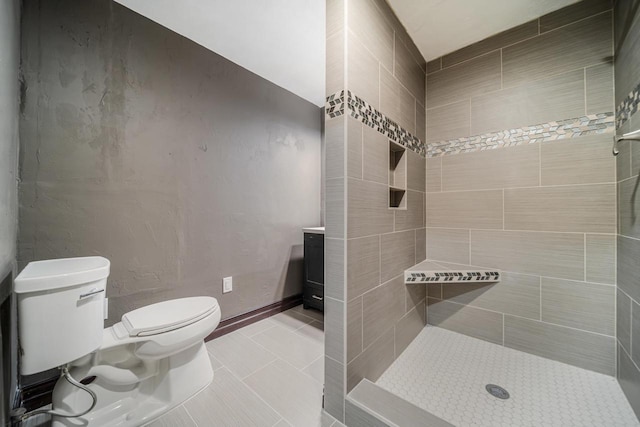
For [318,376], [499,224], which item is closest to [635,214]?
[499,224]

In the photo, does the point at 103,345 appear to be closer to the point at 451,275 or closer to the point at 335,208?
the point at 335,208

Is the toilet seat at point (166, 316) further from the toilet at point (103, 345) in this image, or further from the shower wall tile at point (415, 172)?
the shower wall tile at point (415, 172)

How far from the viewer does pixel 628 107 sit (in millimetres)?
1144

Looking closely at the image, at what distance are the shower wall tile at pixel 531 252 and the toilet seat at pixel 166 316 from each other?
6.00ft

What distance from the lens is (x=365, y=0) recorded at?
119cm

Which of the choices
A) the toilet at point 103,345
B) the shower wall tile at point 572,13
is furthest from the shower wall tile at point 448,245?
the toilet at point 103,345

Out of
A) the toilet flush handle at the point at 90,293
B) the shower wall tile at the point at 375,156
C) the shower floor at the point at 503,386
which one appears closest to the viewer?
the toilet flush handle at the point at 90,293

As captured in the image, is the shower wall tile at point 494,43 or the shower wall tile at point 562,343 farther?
the shower wall tile at point 494,43

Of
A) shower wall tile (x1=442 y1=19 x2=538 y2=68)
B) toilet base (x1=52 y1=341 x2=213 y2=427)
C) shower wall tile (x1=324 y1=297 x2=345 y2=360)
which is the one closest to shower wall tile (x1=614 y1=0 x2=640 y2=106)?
shower wall tile (x1=442 y1=19 x2=538 y2=68)

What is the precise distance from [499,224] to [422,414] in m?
1.28

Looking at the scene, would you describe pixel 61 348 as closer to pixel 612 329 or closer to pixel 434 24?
pixel 434 24

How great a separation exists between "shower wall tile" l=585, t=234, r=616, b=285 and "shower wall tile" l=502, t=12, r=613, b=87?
100cm

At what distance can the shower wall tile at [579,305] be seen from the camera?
131cm

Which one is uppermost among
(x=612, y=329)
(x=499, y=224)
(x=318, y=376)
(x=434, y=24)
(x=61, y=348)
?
(x=434, y=24)
